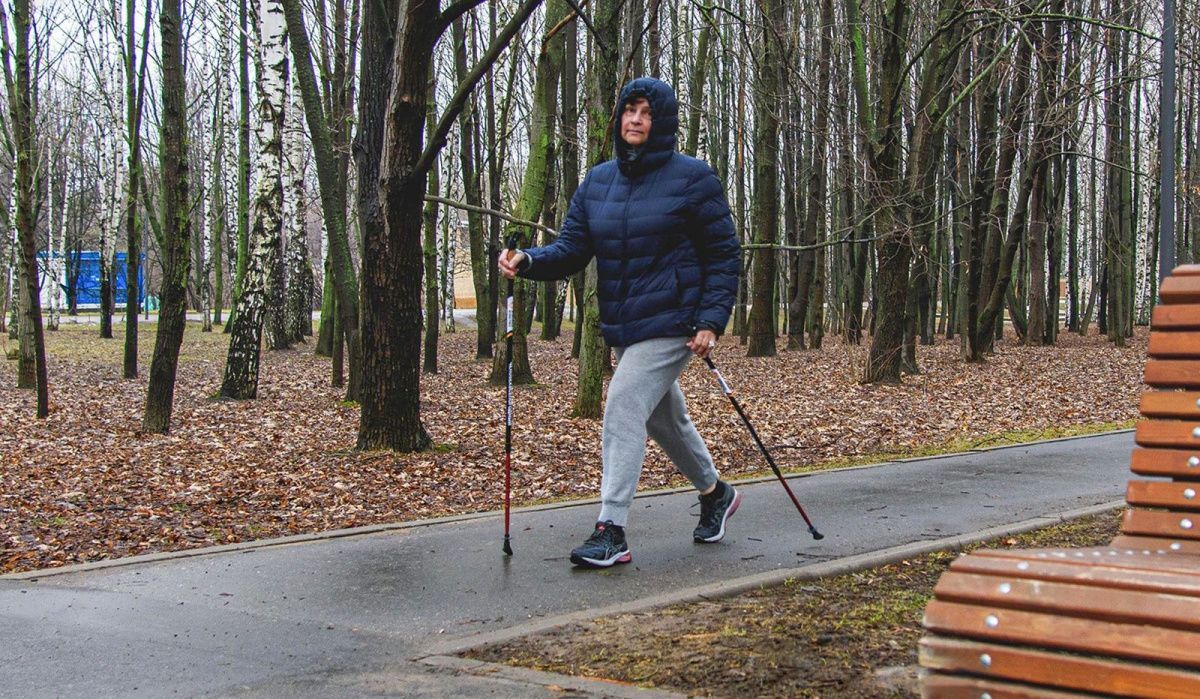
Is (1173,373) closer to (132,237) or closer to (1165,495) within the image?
(1165,495)

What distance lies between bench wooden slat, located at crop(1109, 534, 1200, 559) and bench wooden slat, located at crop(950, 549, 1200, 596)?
1057 mm

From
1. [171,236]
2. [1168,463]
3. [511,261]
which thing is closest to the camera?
[1168,463]

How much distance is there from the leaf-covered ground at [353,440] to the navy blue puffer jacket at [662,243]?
294 cm

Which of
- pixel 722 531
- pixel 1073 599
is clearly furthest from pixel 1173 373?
pixel 722 531

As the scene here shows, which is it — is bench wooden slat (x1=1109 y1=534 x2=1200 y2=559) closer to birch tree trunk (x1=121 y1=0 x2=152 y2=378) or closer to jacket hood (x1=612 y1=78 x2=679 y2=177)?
jacket hood (x1=612 y1=78 x2=679 y2=177)

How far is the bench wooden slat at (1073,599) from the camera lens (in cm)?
225

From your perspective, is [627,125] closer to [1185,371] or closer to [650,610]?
[650,610]

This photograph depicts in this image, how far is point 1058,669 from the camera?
89.7 inches

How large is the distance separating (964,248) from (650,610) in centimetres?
3229

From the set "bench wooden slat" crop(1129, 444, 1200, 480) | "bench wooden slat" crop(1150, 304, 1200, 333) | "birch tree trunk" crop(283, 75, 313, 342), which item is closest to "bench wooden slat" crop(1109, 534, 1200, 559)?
"bench wooden slat" crop(1129, 444, 1200, 480)

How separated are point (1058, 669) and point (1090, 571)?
294mm

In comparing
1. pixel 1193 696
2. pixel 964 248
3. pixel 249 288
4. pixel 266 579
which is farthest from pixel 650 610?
pixel 964 248

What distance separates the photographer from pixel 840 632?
179 inches

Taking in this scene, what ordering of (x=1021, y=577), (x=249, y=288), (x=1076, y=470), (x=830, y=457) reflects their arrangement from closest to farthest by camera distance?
(x=1021, y=577), (x=1076, y=470), (x=830, y=457), (x=249, y=288)
